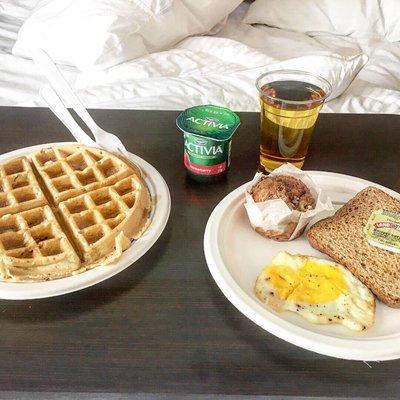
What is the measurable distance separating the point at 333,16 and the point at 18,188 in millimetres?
1498

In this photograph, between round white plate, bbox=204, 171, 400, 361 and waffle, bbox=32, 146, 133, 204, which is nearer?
round white plate, bbox=204, 171, 400, 361

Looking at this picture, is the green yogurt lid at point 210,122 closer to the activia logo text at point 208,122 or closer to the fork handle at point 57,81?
the activia logo text at point 208,122

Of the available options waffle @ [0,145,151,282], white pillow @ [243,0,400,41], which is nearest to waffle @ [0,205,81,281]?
waffle @ [0,145,151,282]

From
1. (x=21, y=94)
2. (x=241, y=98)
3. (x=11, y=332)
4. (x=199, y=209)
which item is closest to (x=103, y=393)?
(x=11, y=332)

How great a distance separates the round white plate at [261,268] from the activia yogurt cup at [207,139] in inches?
2.9

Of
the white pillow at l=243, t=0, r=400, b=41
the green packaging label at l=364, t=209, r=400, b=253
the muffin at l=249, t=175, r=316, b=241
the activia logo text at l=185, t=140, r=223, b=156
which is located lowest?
the white pillow at l=243, t=0, r=400, b=41

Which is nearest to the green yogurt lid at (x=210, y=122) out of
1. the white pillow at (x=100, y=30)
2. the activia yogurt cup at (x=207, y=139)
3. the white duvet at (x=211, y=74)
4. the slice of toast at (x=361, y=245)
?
the activia yogurt cup at (x=207, y=139)

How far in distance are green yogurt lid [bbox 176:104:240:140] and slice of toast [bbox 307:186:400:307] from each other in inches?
9.0

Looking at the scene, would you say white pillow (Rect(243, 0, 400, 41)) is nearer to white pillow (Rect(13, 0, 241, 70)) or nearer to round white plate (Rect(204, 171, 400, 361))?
white pillow (Rect(13, 0, 241, 70))

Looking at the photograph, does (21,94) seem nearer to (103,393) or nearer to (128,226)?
(128,226)

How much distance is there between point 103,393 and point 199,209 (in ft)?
1.23

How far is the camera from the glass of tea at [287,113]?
34.6 inches

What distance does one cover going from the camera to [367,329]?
0.63 m

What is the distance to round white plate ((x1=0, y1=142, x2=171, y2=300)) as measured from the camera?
647 mm
